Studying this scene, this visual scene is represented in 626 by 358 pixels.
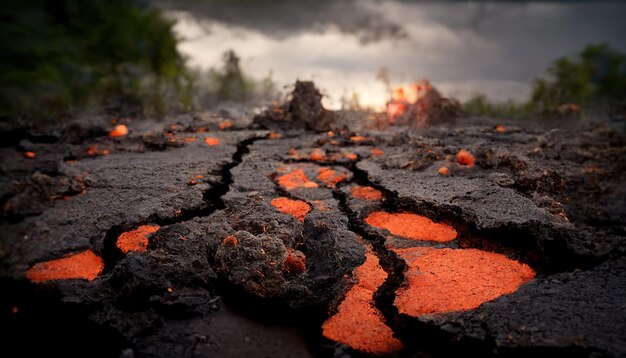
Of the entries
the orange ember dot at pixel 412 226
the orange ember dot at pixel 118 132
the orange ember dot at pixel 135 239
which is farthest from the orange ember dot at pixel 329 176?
the orange ember dot at pixel 118 132

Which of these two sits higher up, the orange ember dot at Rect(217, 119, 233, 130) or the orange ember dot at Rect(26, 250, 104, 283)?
the orange ember dot at Rect(217, 119, 233, 130)

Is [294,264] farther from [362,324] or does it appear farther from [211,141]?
[211,141]

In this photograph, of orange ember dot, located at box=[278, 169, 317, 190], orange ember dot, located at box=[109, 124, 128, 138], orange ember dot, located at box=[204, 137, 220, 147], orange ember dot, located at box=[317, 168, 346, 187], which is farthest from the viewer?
orange ember dot, located at box=[109, 124, 128, 138]

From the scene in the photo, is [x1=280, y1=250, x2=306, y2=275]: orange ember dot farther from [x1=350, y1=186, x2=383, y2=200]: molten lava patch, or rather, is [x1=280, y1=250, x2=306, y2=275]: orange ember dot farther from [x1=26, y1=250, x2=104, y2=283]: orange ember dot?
[x1=350, y1=186, x2=383, y2=200]: molten lava patch

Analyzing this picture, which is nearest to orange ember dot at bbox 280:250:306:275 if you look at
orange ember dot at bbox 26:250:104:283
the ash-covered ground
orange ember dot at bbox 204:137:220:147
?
the ash-covered ground

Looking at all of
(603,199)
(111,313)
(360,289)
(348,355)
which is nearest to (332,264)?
(360,289)

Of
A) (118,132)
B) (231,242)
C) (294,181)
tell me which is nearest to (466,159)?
(294,181)

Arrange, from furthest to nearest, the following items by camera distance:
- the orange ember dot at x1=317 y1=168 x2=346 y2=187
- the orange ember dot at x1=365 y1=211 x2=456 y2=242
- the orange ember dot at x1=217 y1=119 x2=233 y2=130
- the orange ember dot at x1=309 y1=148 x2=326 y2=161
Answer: the orange ember dot at x1=217 y1=119 x2=233 y2=130
the orange ember dot at x1=309 y1=148 x2=326 y2=161
the orange ember dot at x1=317 y1=168 x2=346 y2=187
the orange ember dot at x1=365 y1=211 x2=456 y2=242
